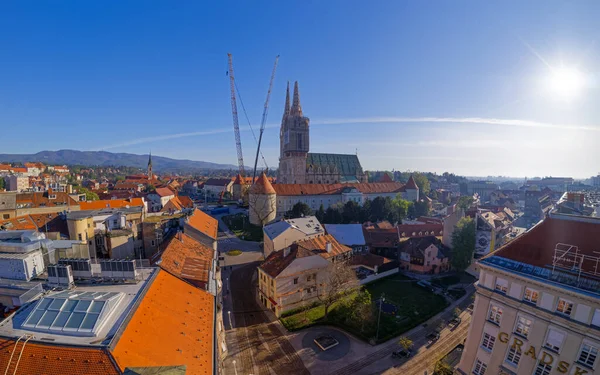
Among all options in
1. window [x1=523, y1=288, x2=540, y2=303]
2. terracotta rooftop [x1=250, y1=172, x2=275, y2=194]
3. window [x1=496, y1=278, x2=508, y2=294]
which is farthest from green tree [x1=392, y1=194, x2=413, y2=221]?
window [x1=523, y1=288, x2=540, y2=303]

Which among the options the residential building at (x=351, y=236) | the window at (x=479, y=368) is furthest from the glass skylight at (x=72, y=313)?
the residential building at (x=351, y=236)

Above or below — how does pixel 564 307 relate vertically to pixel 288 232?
above

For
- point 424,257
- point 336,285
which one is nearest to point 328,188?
point 424,257

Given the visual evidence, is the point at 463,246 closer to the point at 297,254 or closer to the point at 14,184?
the point at 297,254

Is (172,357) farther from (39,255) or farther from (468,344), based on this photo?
(468,344)

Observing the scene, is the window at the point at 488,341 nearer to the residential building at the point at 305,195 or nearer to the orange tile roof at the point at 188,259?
the orange tile roof at the point at 188,259

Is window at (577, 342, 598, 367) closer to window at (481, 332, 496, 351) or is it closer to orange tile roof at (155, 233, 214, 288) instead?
Result: window at (481, 332, 496, 351)
